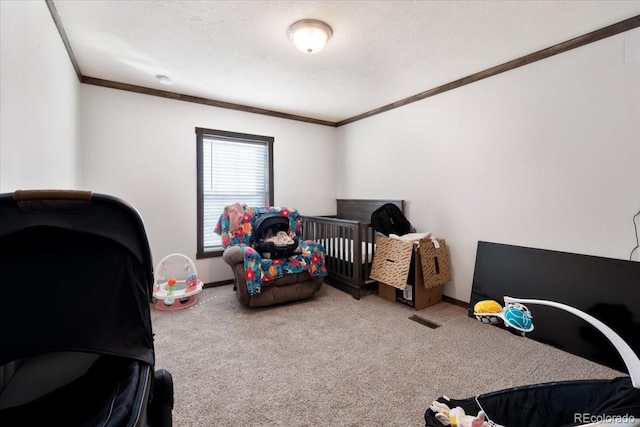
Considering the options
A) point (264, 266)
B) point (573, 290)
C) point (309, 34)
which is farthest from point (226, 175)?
point (573, 290)

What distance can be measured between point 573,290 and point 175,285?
3812 millimetres

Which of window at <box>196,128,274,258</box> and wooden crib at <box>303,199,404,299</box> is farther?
window at <box>196,128,274,258</box>

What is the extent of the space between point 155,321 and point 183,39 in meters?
2.55

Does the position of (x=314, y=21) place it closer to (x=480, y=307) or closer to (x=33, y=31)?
(x=33, y=31)

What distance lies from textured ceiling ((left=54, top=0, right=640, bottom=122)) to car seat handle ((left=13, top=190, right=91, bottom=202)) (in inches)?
65.6

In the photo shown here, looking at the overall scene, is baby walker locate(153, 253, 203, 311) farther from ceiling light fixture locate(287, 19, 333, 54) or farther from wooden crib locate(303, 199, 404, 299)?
ceiling light fixture locate(287, 19, 333, 54)

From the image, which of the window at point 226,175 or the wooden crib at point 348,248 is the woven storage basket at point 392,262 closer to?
the wooden crib at point 348,248

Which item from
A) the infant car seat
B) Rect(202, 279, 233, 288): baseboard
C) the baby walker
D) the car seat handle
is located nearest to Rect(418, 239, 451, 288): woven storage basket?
the infant car seat

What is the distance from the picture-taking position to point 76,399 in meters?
0.91

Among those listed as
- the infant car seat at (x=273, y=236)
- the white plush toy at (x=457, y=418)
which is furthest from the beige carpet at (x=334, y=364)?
the infant car seat at (x=273, y=236)

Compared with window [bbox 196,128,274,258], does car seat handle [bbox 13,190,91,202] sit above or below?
below

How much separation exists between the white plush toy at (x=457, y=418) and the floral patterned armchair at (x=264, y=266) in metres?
2.09

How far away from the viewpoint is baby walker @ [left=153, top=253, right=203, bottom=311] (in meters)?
3.05

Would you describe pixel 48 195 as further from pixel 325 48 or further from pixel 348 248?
pixel 348 248
